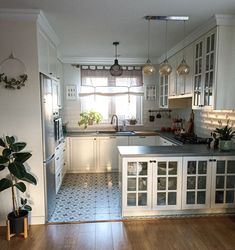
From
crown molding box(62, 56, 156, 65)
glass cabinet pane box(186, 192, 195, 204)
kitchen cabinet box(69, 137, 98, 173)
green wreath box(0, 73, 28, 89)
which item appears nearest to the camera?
green wreath box(0, 73, 28, 89)

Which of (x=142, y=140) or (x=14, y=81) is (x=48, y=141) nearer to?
(x=14, y=81)

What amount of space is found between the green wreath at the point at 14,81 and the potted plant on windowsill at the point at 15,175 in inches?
23.9

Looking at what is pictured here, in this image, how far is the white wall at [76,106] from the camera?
5273mm

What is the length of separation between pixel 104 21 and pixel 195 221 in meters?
2.82

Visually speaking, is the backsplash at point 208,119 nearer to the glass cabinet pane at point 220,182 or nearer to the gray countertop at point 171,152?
the gray countertop at point 171,152

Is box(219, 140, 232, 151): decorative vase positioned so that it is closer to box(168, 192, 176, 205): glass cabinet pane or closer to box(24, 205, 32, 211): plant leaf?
box(168, 192, 176, 205): glass cabinet pane

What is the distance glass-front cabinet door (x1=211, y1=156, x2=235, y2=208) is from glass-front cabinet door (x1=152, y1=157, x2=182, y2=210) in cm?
47

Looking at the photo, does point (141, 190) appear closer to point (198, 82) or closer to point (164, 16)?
point (198, 82)

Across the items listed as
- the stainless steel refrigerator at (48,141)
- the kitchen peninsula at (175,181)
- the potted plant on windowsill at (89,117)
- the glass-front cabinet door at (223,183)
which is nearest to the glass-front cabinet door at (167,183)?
the kitchen peninsula at (175,181)

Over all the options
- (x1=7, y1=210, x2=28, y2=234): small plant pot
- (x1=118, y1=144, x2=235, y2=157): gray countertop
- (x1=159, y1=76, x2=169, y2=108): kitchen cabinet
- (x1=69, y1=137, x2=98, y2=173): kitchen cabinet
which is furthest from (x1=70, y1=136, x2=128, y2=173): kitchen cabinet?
(x1=7, y1=210, x2=28, y2=234): small plant pot

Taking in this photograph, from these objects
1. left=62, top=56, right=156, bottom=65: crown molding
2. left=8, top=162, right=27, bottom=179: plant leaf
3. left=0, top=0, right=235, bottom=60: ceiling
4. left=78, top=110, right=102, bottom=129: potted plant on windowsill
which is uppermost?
left=0, top=0, right=235, bottom=60: ceiling

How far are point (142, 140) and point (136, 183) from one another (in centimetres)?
215

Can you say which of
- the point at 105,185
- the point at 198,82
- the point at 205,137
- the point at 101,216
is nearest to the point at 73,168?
the point at 105,185

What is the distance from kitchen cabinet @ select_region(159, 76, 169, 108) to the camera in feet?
16.2
